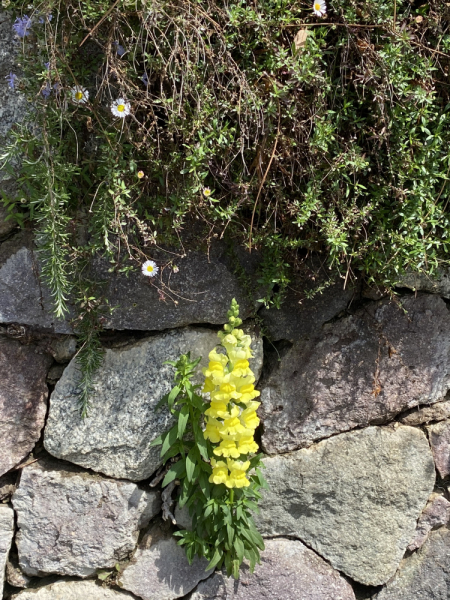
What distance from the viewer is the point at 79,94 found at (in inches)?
76.5

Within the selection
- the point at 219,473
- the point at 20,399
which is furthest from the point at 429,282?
the point at 20,399

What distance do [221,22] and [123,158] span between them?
1.96 feet

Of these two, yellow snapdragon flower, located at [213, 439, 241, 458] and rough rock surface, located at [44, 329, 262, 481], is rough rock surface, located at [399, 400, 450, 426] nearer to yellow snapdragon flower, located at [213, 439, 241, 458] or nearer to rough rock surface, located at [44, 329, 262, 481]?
yellow snapdragon flower, located at [213, 439, 241, 458]

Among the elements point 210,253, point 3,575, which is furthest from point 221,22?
point 3,575

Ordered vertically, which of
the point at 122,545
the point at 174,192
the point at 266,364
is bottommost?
the point at 122,545

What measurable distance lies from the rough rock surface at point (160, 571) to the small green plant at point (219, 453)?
12 centimetres

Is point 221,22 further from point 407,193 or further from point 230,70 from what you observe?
point 407,193

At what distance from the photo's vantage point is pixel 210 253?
2.31m

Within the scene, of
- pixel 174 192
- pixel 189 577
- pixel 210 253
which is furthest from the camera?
pixel 189 577

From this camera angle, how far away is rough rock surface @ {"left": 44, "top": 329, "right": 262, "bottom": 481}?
2348mm

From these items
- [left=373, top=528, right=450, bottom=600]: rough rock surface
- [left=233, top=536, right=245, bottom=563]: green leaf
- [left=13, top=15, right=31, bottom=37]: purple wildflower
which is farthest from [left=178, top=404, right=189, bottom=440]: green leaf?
[left=13, top=15, right=31, bottom=37]: purple wildflower

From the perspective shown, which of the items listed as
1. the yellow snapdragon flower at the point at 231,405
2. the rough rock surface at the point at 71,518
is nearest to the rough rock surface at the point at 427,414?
the yellow snapdragon flower at the point at 231,405

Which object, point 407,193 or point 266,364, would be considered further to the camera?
point 266,364

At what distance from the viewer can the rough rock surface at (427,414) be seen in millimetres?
2625
